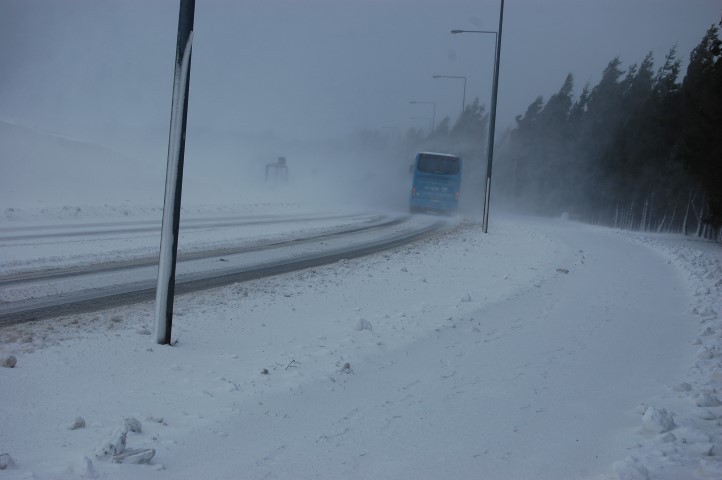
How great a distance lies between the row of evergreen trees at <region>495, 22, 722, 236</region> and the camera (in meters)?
25.5

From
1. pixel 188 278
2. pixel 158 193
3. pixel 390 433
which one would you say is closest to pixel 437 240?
pixel 188 278

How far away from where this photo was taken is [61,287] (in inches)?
367

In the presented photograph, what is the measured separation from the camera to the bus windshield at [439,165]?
37469 mm

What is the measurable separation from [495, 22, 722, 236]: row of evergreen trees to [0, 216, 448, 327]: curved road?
15.4 meters

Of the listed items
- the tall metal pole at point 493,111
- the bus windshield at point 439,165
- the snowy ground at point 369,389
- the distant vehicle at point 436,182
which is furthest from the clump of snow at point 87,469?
the bus windshield at point 439,165

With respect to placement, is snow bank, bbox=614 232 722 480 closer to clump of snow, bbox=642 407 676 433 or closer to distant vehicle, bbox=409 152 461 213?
clump of snow, bbox=642 407 676 433

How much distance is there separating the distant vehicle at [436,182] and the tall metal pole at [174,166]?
31.8 m

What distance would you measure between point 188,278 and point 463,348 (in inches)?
220

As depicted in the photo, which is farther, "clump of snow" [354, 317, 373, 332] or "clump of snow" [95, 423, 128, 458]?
"clump of snow" [354, 317, 373, 332]

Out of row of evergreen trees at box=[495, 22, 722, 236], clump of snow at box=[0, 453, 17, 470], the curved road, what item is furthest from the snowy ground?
row of evergreen trees at box=[495, 22, 722, 236]

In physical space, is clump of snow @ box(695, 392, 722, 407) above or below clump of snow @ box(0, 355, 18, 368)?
above

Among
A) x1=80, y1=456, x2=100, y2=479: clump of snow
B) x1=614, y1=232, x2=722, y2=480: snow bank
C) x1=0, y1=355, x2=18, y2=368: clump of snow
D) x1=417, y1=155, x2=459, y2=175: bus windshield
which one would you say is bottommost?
x1=80, y1=456, x2=100, y2=479: clump of snow

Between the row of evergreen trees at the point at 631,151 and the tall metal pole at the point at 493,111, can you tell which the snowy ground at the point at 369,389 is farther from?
the row of evergreen trees at the point at 631,151

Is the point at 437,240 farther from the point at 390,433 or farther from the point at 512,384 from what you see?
the point at 390,433
